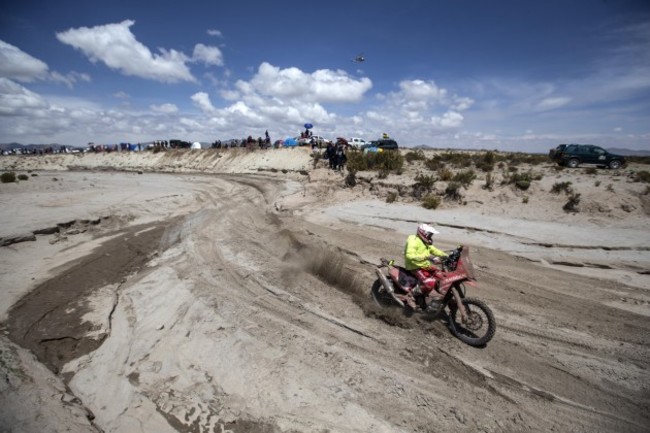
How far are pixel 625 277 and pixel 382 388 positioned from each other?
723cm

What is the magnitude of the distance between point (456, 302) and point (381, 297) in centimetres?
164

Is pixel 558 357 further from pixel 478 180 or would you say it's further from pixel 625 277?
pixel 478 180

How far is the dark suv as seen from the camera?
70.4 ft

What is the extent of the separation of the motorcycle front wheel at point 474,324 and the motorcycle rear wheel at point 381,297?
4.07ft

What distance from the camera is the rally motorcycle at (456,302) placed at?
539 cm

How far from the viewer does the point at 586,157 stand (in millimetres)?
21734

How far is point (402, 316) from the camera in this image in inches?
243

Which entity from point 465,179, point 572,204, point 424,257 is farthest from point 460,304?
point 465,179

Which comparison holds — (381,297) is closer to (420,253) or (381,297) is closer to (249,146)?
(420,253)

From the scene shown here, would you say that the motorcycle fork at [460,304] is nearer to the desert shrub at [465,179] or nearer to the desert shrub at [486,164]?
the desert shrub at [465,179]

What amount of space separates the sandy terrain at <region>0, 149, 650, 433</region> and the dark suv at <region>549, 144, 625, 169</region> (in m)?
10.7

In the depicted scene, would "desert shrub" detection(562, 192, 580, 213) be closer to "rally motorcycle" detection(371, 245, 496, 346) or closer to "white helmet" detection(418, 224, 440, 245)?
"rally motorcycle" detection(371, 245, 496, 346)

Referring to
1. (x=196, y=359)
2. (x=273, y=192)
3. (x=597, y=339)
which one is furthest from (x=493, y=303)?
(x=273, y=192)

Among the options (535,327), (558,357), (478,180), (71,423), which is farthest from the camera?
(478,180)
